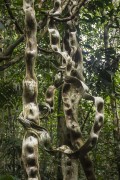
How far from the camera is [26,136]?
3.36 feet

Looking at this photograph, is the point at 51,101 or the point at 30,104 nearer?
the point at 30,104

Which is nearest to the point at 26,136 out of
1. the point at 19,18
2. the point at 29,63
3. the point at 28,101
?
the point at 28,101

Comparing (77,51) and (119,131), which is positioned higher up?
(77,51)

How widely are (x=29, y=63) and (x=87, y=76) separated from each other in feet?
5.88

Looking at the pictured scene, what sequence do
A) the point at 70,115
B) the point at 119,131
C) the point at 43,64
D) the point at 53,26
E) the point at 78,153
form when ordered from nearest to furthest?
the point at 78,153, the point at 70,115, the point at 53,26, the point at 43,64, the point at 119,131

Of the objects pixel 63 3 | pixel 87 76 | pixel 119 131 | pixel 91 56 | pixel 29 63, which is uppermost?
pixel 63 3

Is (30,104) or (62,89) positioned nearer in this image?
(30,104)

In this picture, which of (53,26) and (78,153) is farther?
(53,26)

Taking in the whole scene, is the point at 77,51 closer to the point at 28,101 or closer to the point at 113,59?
the point at 28,101

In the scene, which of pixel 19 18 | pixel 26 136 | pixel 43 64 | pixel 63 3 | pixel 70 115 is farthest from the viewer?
pixel 43 64

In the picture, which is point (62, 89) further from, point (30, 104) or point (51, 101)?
point (30, 104)

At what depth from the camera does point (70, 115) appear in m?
1.33

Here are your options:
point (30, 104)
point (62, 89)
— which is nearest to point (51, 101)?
point (62, 89)

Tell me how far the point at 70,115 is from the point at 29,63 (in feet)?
1.01
